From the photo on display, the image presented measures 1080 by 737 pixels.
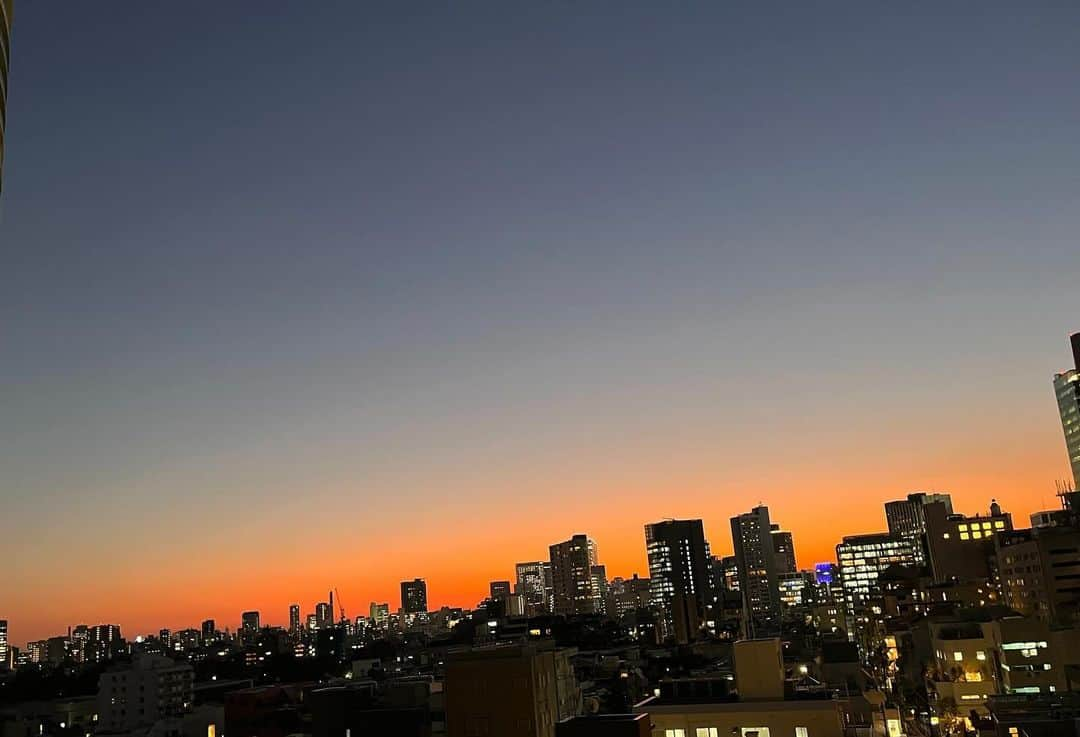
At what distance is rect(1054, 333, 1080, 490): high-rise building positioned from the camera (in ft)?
357

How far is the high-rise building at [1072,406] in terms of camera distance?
109m

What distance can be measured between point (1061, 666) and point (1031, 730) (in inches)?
728

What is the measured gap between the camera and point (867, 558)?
128 meters

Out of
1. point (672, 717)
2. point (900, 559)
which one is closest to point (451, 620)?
point (900, 559)

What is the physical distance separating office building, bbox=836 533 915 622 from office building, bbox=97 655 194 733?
3827 inches

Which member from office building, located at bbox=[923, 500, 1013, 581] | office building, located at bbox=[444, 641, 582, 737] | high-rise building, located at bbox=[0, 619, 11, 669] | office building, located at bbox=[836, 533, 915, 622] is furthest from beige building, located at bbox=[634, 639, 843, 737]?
high-rise building, located at bbox=[0, 619, 11, 669]


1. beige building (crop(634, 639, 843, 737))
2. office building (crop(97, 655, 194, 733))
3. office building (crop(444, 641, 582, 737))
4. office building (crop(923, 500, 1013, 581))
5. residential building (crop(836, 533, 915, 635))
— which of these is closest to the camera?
office building (crop(444, 641, 582, 737))

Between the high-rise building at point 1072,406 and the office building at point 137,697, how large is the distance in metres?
107

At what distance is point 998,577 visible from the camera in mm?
72500

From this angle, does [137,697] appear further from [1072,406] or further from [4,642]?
[1072,406]

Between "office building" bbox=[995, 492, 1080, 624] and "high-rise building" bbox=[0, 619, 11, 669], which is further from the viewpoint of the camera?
"high-rise building" bbox=[0, 619, 11, 669]

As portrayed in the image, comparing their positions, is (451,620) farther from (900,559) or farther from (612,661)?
(612,661)

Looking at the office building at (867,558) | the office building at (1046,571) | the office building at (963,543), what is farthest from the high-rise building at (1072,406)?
the office building at (1046,571)

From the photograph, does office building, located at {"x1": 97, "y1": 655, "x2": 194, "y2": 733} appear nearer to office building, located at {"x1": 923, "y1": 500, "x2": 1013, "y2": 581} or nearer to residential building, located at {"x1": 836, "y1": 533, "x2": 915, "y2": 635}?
office building, located at {"x1": 923, "y1": 500, "x2": 1013, "y2": 581}
